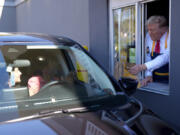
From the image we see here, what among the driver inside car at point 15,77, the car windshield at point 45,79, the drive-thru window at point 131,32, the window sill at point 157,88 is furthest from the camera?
the drive-thru window at point 131,32

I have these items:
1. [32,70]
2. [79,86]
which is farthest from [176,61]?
[32,70]

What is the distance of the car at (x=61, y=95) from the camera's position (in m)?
1.93

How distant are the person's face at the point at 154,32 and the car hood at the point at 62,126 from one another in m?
3.13

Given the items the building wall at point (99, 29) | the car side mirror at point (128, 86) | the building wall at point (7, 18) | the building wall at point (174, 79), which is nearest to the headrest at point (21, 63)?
the car side mirror at point (128, 86)

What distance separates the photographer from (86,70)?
9.95ft

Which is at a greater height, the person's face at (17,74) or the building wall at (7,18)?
the building wall at (7,18)

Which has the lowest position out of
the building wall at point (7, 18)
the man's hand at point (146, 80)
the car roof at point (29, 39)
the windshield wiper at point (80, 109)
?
the man's hand at point (146, 80)

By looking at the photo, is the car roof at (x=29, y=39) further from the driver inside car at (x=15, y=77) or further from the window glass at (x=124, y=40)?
the window glass at (x=124, y=40)

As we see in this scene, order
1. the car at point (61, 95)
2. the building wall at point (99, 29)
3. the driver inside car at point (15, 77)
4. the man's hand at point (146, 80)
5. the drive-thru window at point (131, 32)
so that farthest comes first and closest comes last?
the building wall at point (99, 29)
the drive-thru window at point (131, 32)
the man's hand at point (146, 80)
the driver inside car at point (15, 77)
the car at point (61, 95)

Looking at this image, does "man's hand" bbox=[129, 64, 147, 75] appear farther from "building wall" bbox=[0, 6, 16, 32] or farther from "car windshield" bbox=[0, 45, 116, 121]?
"building wall" bbox=[0, 6, 16, 32]

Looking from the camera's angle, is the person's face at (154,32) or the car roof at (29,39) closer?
the car roof at (29,39)

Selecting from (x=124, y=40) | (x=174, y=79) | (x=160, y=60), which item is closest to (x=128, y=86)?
(x=174, y=79)

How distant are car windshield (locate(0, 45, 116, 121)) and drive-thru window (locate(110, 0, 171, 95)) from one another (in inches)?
83.6

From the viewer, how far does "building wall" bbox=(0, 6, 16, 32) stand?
46.7ft
